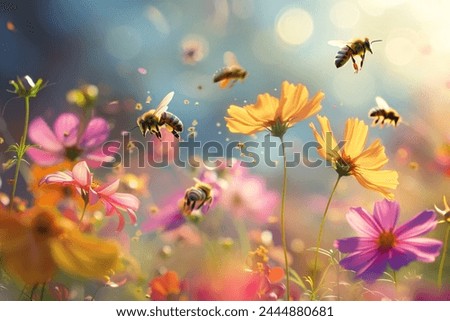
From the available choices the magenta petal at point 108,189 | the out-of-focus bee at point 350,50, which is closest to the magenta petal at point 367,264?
the out-of-focus bee at point 350,50

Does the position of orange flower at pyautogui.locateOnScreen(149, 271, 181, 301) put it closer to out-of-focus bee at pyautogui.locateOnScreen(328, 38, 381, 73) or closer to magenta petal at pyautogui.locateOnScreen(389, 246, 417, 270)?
magenta petal at pyautogui.locateOnScreen(389, 246, 417, 270)

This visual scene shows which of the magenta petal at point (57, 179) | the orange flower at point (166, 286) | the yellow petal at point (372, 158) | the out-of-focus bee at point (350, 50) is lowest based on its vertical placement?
the orange flower at point (166, 286)

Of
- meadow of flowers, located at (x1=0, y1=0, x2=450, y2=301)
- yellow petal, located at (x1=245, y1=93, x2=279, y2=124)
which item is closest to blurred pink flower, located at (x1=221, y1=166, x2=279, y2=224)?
meadow of flowers, located at (x1=0, y1=0, x2=450, y2=301)

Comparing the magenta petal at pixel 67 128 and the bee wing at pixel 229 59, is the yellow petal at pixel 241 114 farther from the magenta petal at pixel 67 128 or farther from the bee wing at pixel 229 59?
the magenta petal at pixel 67 128

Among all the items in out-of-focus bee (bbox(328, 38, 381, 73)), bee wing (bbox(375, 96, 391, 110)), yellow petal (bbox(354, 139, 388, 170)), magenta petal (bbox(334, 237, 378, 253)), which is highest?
out-of-focus bee (bbox(328, 38, 381, 73))

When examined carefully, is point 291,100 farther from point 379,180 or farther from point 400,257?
point 400,257
